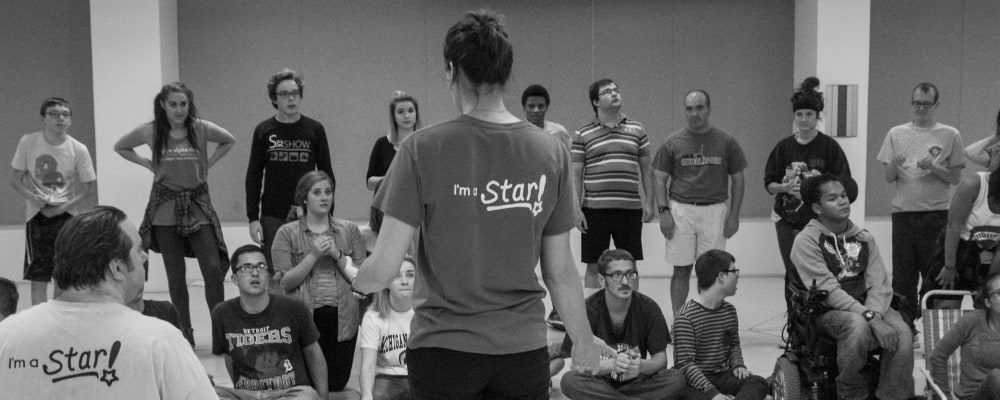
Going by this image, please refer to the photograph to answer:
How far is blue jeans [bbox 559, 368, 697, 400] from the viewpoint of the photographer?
462 cm

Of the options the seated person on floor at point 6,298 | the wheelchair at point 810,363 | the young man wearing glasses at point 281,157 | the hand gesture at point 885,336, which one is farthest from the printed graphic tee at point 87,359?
the young man wearing glasses at point 281,157

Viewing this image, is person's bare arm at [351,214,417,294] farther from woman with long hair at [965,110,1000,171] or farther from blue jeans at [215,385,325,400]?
woman with long hair at [965,110,1000,171]

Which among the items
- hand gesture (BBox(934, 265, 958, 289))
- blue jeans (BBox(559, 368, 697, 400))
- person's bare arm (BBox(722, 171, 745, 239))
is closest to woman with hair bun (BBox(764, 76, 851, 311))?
person's bare arm (BBox(722, 171, 745, 239))

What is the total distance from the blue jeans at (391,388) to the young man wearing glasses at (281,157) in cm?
163

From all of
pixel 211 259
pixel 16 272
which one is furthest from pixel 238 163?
pixel 211 259

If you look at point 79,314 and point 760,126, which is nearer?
point 79,314

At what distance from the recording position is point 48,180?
6.30 meters

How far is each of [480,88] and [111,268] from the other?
0.85 metres

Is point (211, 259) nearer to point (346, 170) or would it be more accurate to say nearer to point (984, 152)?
point (346, 170)

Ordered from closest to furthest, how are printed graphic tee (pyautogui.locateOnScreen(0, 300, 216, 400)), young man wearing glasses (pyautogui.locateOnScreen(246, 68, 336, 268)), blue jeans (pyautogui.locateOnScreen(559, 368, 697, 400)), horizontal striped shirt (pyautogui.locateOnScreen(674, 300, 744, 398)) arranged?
printed graphic tee (pyautogui.locateOnScreen(0, 300, 216, 400)) → blue jeans (pyautogui.locateOnScreen(559, 368, 697, 400)) → horizontal striped shirt (pyautogui.locateOnScreen(674, 300, 744, 398)) → young man wearing glasses (pyautogui.locateOnScreen(246, 68, 336, 268))

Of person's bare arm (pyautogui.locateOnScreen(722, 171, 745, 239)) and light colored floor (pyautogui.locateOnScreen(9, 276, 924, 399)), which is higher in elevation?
person's bare arm (pyautogui.locateOnScreen(722, 171, 745, 239))

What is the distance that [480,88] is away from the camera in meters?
2.23

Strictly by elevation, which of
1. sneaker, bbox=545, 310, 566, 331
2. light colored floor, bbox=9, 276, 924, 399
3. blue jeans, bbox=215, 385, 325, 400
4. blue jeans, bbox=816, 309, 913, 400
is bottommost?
light colored floor, bbox=9, 276, 924, 399

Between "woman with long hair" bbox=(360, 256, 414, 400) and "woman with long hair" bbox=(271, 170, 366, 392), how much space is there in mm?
316
